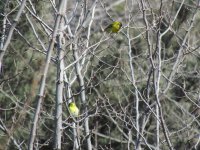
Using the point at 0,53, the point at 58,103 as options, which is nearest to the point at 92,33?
the point at 58,103

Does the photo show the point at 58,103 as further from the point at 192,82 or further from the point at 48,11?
the point at 192,82

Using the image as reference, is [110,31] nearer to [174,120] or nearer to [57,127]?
[57,127]

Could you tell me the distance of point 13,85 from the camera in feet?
27.9

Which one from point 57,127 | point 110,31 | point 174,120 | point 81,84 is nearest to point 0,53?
point 57,127

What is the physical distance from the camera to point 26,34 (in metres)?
8.30

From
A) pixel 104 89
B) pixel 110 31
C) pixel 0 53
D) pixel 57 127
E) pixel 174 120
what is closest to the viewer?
pixel 0 53

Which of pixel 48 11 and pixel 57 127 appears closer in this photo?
pixel 57 127

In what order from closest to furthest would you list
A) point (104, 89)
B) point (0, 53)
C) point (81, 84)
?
point (0, 53)
point (81, 84)
point (104, 89)

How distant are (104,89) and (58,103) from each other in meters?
4.69

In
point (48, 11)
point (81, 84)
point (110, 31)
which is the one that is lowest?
point (81, 84)

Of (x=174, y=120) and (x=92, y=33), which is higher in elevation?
(x=92, y=33)

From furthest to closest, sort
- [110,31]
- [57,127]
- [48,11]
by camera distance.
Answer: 1. [48,11]
2. [110,31]
3. [57,127]

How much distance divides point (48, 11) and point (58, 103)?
3506mm

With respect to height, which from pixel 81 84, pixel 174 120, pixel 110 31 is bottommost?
pixel 174 120
